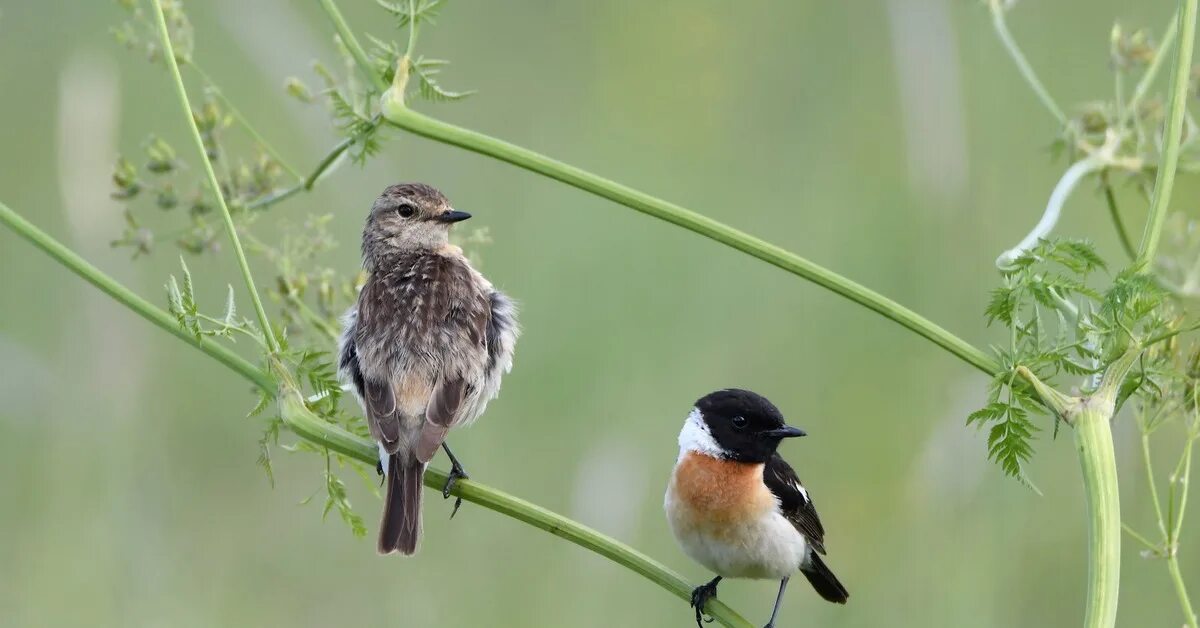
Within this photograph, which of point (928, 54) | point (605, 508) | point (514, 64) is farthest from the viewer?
point (514, 64)

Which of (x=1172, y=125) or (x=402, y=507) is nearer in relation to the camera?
(x=1172, y=125)

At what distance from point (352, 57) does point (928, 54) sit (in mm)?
3614

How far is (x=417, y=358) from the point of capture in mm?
4789

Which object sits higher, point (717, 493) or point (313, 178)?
point (313, 178)

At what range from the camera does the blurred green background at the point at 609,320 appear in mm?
5895

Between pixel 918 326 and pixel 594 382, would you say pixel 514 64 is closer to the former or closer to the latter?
pixel 594 382

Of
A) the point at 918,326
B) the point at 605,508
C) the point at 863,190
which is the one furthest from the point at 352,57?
the point at 863,190

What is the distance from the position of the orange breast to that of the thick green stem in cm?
171

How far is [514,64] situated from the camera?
30.0 feet

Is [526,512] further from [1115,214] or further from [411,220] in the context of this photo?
[411,220]

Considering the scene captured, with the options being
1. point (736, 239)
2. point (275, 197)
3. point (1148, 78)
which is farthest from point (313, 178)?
point (1148, 78)

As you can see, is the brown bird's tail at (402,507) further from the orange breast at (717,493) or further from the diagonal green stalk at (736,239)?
the diagonal green stalk at (736,239)

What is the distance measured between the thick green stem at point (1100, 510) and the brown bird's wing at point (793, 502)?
70.2 inches

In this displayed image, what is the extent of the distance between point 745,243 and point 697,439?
5.85ft
